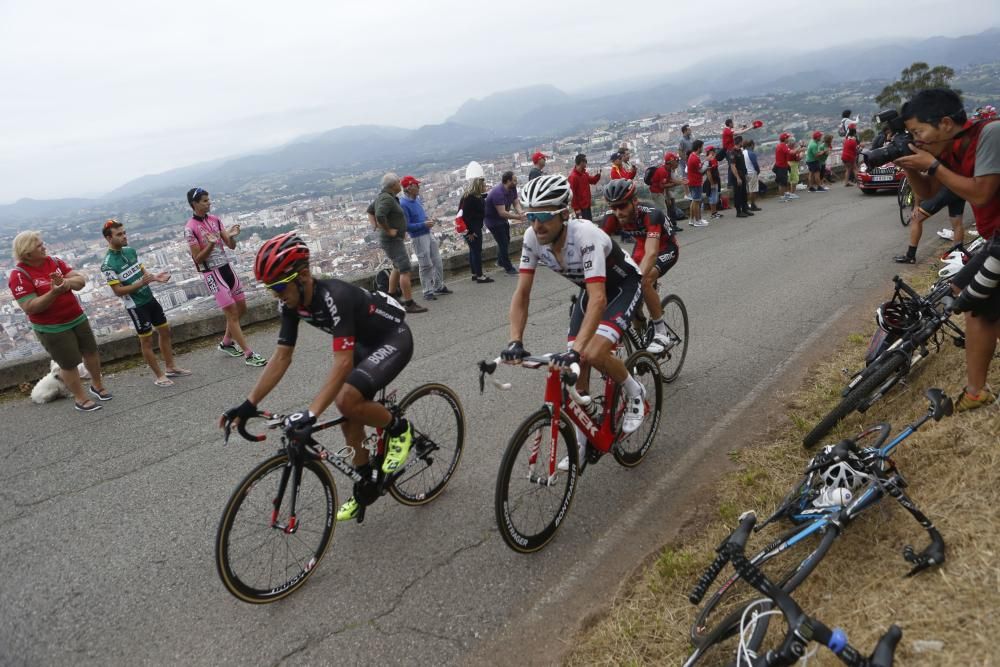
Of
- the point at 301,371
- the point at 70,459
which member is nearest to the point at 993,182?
the point at 301,371

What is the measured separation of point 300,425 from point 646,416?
103 inches

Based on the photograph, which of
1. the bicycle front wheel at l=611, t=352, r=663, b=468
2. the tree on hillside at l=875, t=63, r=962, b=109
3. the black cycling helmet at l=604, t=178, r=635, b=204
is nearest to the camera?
the bicycle front wheel at l=611, t=352, r=663, b=468

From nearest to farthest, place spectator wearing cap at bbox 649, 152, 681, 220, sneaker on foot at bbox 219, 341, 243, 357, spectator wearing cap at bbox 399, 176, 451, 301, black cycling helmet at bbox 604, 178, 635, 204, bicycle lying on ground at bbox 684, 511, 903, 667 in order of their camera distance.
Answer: bicycle lying on ground at bbox 684, 511, 903, 667
black cycling helmet at bbox 604, 178, 635, 204
sneaker on foot at bbox 219, 341, 243, 357
spectator wearing cap at bbox 399, 176, 451, 301
spectator wearing cap at bbox 649, 152, 681, 220

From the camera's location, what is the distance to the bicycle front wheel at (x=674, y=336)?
5.86 meters

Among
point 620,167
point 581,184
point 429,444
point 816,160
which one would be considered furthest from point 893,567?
point 816,160

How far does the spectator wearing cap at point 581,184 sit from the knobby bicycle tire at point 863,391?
29.5 feet

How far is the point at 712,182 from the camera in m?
16.1

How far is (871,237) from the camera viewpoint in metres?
11.3

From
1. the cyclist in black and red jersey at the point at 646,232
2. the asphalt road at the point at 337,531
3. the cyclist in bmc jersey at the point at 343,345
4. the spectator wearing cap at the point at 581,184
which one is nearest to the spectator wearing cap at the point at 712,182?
the spectator wearing cap at the point at 581,184

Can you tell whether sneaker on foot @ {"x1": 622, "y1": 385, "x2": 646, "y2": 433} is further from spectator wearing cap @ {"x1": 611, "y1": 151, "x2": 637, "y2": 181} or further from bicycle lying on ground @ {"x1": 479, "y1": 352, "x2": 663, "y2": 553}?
spectator wearing cap @ {"x1": 611, "y1": 151, "x2": 637, "y2": 181}

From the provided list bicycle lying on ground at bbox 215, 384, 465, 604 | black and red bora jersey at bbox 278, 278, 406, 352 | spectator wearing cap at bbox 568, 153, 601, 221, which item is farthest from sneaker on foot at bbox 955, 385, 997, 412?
spectator wearing cap at bbox 568, 153, 601, 221

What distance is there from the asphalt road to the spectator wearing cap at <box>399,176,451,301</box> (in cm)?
253

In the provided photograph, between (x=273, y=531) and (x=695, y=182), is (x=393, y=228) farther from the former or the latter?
(x=695, y=182)

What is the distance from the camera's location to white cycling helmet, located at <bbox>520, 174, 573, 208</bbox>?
3.70 m
